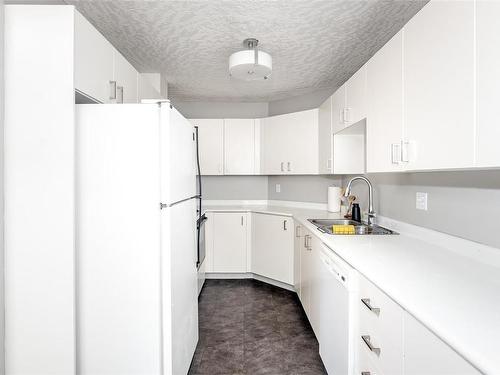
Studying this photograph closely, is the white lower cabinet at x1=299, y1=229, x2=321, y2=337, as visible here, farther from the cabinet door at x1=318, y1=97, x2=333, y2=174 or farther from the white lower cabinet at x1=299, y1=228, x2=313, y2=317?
the cabinet door at x1=318, y1=97, x2=333, y2=174

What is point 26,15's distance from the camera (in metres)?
1.35

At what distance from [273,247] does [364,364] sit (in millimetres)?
1997

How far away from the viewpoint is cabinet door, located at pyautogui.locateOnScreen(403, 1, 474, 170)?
3.27ft

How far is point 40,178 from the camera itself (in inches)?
53.4

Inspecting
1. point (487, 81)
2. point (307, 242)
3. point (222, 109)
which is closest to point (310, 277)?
point (307, 242)

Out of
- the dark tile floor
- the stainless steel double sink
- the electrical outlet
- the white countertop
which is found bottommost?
the dark tile floor

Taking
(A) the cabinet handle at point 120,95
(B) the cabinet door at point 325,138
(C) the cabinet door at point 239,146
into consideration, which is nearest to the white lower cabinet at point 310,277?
(B) the cabinet door at point 325,138

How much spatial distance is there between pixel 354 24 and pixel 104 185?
6.51 feet

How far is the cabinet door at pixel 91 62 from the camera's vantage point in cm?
140

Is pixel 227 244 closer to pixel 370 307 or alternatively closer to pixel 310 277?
pixel 310 277

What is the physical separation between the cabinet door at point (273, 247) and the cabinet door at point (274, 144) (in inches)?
25.3

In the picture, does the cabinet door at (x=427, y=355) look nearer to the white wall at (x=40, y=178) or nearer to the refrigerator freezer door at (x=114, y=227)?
the refrigerator freezer door at (x=114, y=227)

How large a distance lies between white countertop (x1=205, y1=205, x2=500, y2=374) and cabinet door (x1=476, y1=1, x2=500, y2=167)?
0.45 meters

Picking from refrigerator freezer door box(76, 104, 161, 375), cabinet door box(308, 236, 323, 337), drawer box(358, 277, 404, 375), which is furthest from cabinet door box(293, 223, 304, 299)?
refrigerator freezer door box(76, 104, 161, 375)
